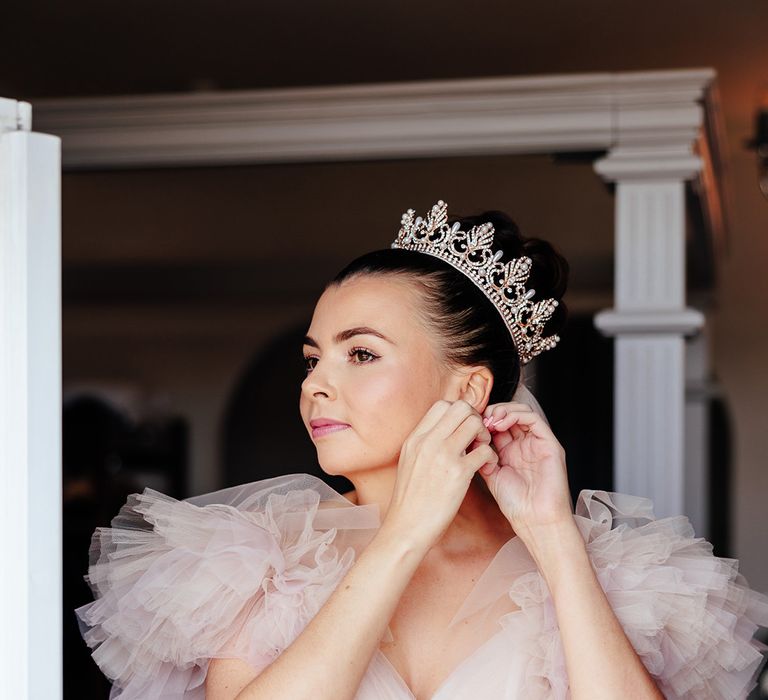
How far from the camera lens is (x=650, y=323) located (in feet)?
8.71

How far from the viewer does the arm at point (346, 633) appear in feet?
5.01

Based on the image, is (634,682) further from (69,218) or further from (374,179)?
(69,218)

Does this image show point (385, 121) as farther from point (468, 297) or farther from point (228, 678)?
point (228, 678)

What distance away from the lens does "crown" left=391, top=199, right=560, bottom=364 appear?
1.96 metres

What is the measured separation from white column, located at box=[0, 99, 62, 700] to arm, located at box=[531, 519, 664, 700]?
685mm

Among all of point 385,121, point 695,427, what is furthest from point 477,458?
point 695,427

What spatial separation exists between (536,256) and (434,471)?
0.56 meters

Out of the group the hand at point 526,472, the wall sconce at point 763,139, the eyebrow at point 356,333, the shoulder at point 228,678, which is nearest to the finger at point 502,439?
the hand at point 526,472

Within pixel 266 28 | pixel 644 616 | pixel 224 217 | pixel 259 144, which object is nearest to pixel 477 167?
pixel 224 217

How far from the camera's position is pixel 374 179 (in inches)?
220

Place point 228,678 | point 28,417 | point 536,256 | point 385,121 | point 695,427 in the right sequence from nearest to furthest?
point 28,417, point 228,678, point 536,256, point 385,121, point 695,427

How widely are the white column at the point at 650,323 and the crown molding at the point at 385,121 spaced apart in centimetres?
8

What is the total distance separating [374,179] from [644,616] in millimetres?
4103

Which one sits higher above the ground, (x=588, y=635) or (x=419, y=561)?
(x=419, y=561)
